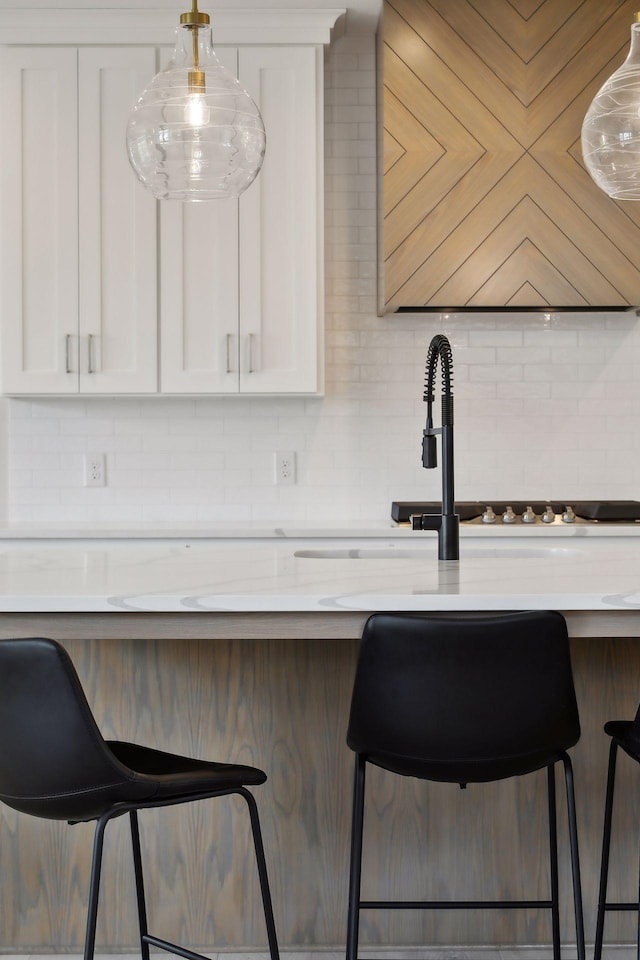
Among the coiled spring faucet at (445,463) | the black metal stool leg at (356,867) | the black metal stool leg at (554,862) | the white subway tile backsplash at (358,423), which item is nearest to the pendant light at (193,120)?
the coiled spring faucet at (445,463)

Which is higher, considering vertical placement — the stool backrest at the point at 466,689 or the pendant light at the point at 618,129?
the pendant light at the point at 618,129

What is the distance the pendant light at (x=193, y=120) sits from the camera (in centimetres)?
198

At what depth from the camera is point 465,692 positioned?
1622 millimetres

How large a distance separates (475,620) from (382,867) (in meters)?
0.95

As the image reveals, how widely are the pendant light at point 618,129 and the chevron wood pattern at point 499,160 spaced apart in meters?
1.57

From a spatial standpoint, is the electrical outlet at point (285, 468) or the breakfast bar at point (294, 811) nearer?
the breakfast bar at point (294, 811)

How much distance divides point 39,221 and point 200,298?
2.32 feet

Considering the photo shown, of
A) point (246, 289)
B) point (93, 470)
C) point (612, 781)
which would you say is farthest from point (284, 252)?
point (612, 781)

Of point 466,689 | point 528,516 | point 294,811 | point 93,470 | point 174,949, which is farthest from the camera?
point 93,470

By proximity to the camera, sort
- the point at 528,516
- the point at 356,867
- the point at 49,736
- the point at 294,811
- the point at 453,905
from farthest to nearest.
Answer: the point at 528,516 → the point at 294,811 → the point at 453,905 → the point at 356,867 → the point at 49,736

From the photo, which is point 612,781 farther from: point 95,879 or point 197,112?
point 197,112

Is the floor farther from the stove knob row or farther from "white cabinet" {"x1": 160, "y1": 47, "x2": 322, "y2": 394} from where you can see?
"white cabinet" {"x1": 160, "y1": 47, "x2": 322, "y2": 394}

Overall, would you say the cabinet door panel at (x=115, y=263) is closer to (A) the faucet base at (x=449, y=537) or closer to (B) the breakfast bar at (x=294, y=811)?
(B) the breakfast bar at (x=294, y=811)

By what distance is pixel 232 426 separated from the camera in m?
4.14
